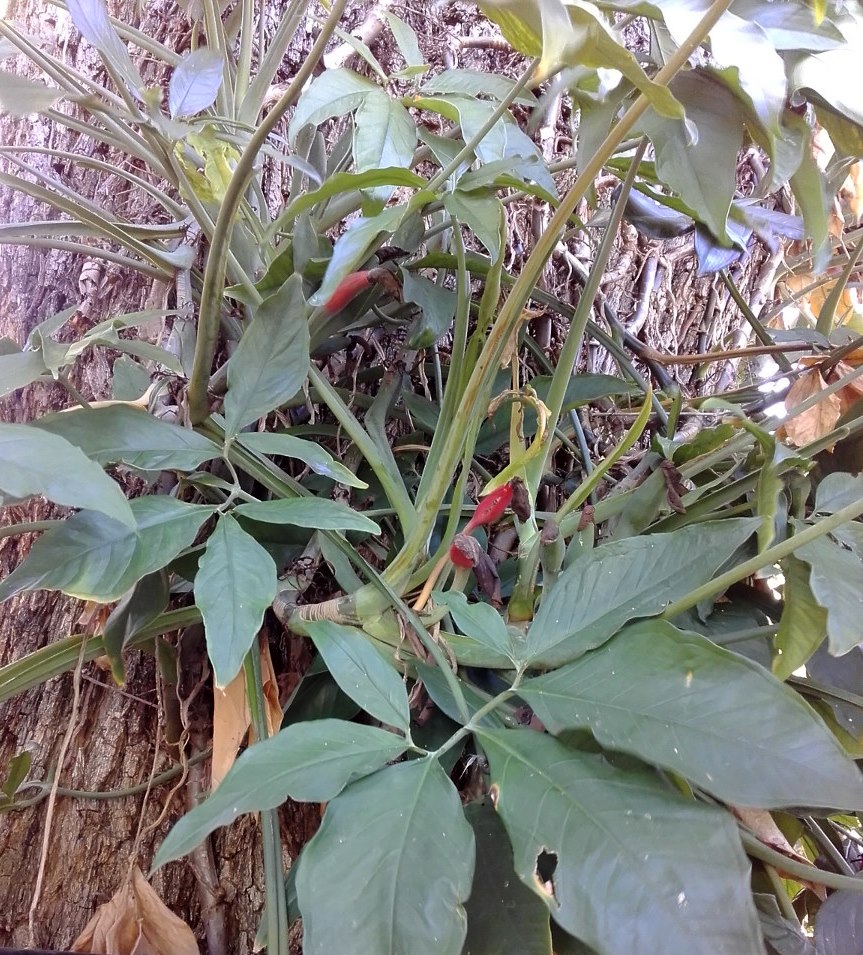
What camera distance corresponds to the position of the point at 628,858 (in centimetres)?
26

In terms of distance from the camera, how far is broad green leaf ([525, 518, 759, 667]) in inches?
14.3

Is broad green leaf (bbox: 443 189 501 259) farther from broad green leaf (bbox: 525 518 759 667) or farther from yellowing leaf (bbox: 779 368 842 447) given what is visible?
yellowing leaf (bbox: 779 368 842 447)

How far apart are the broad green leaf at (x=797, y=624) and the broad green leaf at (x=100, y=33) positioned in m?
0.54

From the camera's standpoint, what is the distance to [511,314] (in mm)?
411

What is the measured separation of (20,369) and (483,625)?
1.09 feet

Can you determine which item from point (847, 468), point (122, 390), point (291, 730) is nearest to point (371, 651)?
point (291, 730)

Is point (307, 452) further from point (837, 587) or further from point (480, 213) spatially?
point (837, 587)

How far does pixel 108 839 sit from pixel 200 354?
0.48 metres

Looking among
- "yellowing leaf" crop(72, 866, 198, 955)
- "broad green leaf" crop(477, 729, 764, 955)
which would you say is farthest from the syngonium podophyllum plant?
"yellowing leaf" crop(72, 866, 198, 955)

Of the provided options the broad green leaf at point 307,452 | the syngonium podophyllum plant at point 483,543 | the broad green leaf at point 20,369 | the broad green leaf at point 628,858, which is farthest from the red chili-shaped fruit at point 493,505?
the broad green leaf at point 20,369

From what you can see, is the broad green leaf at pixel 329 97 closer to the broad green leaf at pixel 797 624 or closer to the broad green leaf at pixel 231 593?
the broad green leaf at pixel 231 593

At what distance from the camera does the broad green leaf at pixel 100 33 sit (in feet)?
1.33

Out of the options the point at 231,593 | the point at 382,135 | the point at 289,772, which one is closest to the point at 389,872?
the point at 289,772

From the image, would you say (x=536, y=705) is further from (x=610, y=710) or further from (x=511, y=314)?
(x=511, y=314)
